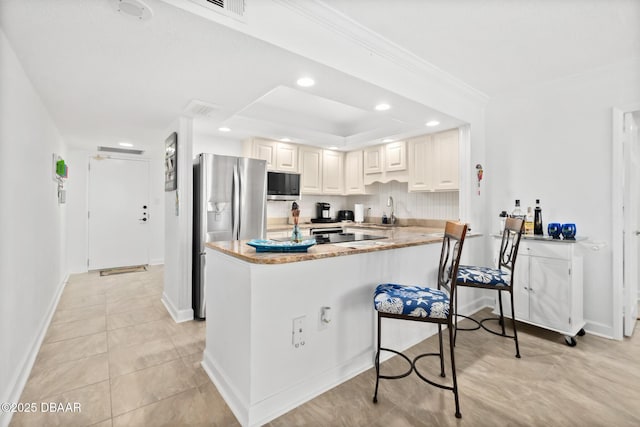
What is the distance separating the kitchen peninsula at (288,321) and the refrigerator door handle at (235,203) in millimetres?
1076

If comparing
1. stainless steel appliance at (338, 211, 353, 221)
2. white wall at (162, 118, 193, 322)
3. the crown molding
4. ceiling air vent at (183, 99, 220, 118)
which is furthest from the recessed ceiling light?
stainless steel appliance at (338, 211, 353, 221)

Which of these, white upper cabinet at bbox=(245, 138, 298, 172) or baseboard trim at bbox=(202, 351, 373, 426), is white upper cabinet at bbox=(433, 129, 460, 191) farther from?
baseboard trim at bbox=(202, 351, 373, 426)

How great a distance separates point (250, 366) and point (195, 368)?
83 centimetres

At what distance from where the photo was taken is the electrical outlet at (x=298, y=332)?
1.75 m

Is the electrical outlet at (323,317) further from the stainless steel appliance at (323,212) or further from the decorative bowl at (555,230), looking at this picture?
the stainless steel appliance at (323,212)

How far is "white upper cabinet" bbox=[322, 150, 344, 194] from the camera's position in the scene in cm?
496

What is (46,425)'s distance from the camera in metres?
1.62

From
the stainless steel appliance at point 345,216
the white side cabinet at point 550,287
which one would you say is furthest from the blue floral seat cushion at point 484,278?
the stainless steel appliance at point 345,216

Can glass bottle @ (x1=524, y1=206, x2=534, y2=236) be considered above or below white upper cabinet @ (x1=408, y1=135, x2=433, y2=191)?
below

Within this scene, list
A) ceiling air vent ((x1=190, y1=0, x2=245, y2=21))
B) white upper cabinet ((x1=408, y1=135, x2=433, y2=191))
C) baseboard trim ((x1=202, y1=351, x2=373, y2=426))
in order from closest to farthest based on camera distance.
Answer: ceiling air vent ((x1=190, y1=0, x2=245, y2=21)) < baseboard trim ((x1=202, y1=351, x2=373, y2=426)) < white upper cabinet ((x1=408, y1=135, x2=433, y2=191))

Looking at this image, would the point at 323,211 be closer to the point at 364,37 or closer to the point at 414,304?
the point at 364,37

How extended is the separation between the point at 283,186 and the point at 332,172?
3.83 ft

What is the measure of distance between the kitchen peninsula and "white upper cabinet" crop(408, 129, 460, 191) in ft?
5.74

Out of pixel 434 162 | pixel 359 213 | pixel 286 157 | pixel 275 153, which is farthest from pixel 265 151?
pixel 434 162
